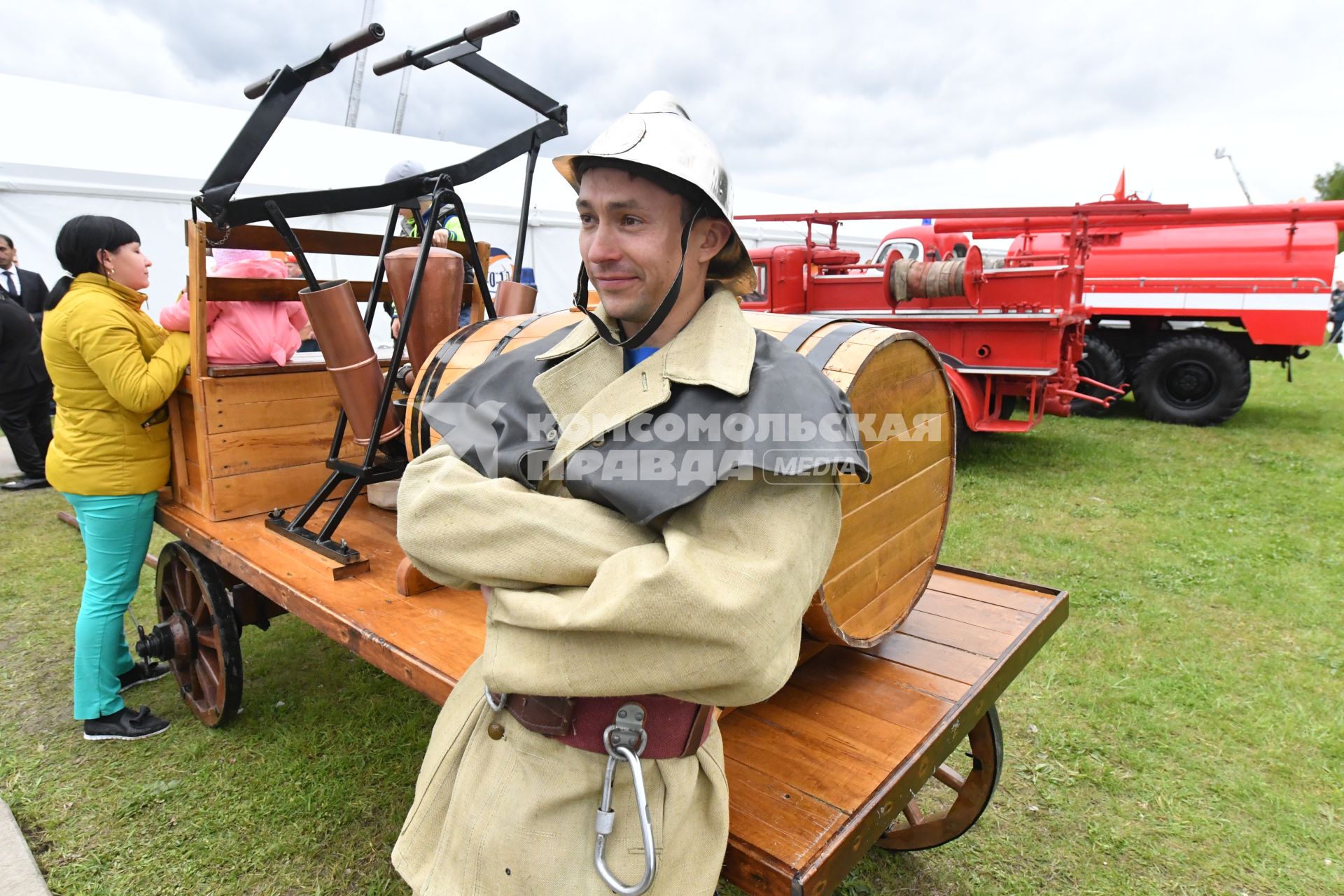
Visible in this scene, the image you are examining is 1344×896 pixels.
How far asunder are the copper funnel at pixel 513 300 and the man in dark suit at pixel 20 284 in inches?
221

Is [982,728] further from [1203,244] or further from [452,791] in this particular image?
[1203,244]

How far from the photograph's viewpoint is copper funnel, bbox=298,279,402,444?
2516 millimetres

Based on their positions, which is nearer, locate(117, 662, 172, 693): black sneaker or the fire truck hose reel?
locate(117, 662, 172, 693): black sneaker

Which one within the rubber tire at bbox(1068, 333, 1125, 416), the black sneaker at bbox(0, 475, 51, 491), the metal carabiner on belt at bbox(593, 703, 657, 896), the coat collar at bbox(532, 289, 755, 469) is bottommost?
the black sneaker at bbox(0, 475, 51, 491)

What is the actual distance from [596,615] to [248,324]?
105 inches

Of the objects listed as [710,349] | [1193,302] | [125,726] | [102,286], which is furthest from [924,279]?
[125,726]

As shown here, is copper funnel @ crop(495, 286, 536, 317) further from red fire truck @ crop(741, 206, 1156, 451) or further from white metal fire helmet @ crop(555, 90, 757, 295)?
red fire truck @ crop(741, 206, 1156, 451)

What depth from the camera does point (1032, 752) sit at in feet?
9.84

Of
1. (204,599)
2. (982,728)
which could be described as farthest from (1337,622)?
(204,599)

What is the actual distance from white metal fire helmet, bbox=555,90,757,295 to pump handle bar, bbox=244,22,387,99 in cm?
152

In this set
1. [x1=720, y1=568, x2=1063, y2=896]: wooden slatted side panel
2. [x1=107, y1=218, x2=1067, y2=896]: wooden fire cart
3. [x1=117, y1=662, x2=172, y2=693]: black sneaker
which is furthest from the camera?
[x1=117, y1=662, x2=172, y2=693]: black sneaker

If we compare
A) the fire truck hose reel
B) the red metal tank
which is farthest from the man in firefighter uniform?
the red metal tank

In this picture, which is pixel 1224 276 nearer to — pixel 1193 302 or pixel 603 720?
pixel 1193 302

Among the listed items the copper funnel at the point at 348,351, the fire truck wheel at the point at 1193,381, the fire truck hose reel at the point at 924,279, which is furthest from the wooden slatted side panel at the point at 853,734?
the fire truck wheel at the point at 1193,381
